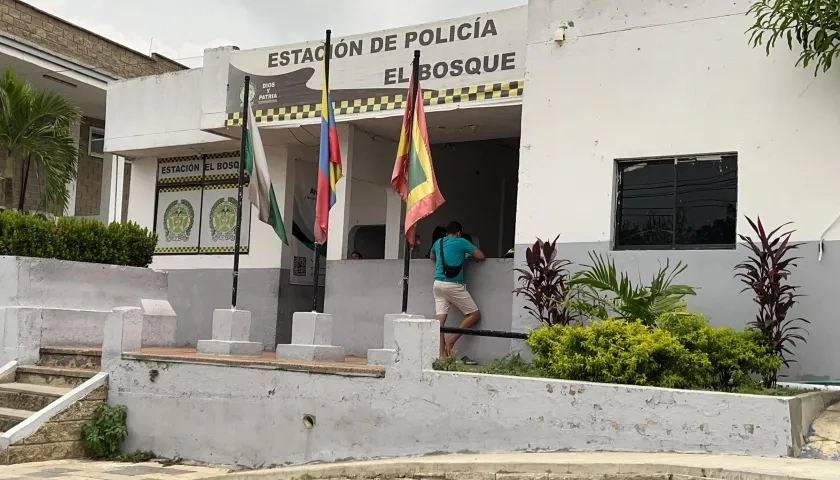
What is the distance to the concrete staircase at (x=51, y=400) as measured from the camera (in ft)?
32.0

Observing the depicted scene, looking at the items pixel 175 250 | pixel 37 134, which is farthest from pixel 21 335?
pixel 37 134

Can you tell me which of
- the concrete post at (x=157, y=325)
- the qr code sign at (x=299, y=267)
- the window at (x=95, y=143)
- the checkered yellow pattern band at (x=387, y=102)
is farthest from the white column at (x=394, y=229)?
the window at (x=95, y=143)

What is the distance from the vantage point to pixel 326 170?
10328mm

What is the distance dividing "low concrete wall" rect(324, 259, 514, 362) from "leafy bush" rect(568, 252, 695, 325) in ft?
6.01

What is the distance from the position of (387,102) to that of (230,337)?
3985 mm

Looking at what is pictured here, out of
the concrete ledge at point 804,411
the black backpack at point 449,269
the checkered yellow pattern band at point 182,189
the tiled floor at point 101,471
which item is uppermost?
the checkered yellow pattern band at point 182,189

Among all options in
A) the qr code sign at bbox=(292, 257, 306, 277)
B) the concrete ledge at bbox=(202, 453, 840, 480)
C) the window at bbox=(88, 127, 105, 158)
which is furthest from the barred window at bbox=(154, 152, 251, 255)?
the concrete ledge at bbox=(202, 453, 840, 480)

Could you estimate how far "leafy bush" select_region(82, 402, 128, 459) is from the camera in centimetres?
1024

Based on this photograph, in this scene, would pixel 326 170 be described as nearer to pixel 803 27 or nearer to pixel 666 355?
pixel 666 355

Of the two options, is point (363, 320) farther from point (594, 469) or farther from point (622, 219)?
point (594, 469)

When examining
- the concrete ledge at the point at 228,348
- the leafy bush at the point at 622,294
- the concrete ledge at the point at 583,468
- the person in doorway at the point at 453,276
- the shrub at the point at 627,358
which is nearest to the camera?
the concrete ledge at the point at 583,468

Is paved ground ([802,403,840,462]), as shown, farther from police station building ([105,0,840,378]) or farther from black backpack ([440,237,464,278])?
black backpack ([440,237,464,278])

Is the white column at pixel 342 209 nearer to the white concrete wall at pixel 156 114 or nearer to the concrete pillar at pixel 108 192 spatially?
the white concrete wall at pixel 156 114

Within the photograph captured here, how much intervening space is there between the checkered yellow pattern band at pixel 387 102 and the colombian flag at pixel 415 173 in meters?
1.77
